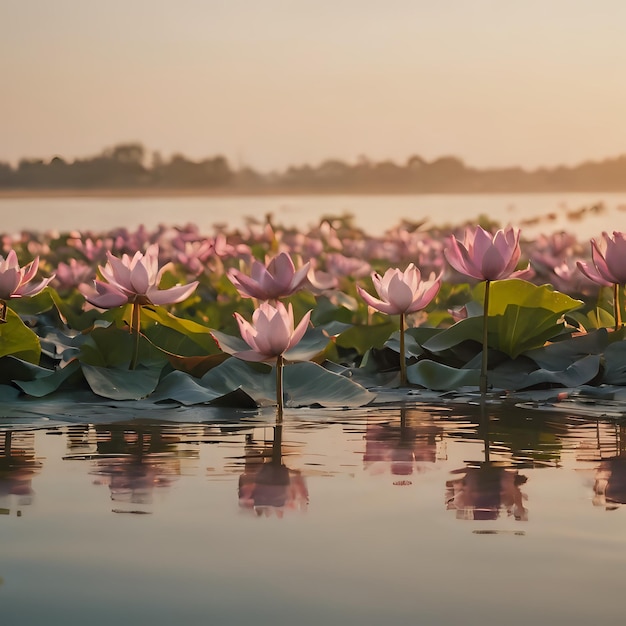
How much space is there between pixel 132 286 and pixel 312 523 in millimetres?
1570

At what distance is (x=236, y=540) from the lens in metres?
1.76

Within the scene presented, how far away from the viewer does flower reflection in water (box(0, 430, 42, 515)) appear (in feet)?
6.85

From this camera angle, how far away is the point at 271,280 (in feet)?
11.1

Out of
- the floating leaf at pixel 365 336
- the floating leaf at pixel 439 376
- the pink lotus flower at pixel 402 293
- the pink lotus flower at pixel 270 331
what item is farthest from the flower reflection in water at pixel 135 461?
the floating leaf at pixel 365 336

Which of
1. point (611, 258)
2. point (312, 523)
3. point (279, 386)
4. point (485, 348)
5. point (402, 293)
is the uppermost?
point (611, 258)

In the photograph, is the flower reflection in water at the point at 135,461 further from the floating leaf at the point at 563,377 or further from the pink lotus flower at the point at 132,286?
the floating leaf at the point at 563,377

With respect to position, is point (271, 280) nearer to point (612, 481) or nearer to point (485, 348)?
point (485, 348)

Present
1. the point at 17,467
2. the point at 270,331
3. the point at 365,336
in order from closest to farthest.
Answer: the point at 17,467
the point at 270,331
the point at 365,336

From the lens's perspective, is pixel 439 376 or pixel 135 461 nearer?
pixel 135 461

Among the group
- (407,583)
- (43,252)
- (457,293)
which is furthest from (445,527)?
(43,252)

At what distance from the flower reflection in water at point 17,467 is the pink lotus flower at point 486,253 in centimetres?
117

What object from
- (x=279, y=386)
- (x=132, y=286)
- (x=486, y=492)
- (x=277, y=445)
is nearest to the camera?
(x=486, y=492)


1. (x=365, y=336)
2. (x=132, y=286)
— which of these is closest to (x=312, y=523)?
(x=132, y=286)

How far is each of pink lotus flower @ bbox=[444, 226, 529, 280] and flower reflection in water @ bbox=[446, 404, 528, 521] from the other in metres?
0.88
